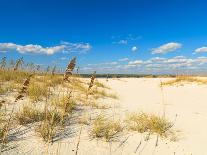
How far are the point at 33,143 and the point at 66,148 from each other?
1.52ft

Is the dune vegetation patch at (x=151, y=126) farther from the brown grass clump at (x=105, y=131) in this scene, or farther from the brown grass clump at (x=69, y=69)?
the brown grass clump at (x=69, y=69)

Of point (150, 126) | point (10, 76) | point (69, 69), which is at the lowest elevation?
point (150, 126)

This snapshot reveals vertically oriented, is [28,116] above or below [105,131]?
above

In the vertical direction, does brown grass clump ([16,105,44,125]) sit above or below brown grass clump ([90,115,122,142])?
above

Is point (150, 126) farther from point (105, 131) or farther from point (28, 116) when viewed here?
point (28, 116)

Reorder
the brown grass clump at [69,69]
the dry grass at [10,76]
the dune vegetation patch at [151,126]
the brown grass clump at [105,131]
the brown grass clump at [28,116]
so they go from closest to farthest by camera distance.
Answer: the brown grass clump at [69,69], the brown grass clump at [105,131], the brown grass clump at [28,116], the dune vegetation patch at [151,126], the dry grass at [10,76]

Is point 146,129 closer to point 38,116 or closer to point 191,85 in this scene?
point 38,116

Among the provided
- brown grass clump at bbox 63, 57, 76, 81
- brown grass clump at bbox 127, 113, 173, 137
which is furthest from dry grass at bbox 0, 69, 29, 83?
brown grass clump at bbox 63, 57, 76, 81

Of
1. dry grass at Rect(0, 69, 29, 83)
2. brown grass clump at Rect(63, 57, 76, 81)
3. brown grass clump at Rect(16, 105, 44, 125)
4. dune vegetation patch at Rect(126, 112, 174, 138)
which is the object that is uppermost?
brown grass clump at Rect(63, 57, 76, 81)

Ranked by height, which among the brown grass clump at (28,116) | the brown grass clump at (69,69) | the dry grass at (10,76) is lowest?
the brown grass clump at (28,116)

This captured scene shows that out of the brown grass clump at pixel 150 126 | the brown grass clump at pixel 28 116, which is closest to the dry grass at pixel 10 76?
the brown grass clump at pixel 28 116

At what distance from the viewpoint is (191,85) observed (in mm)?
17750

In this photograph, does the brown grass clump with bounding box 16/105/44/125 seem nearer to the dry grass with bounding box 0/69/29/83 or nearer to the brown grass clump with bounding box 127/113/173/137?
the brown grass clump with bounding box 127/113/173/137

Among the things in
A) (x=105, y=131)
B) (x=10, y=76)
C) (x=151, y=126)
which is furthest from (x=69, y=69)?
(x=10, y=76)
